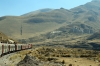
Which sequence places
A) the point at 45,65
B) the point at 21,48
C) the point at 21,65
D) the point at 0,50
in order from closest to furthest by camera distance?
1. the point at 21,65
2. the point at 45,65
3. the point at 0,50
4. the point at 21,48

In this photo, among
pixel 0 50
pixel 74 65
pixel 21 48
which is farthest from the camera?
pixel 21 48

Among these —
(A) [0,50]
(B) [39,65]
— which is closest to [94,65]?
(B) [39,65]

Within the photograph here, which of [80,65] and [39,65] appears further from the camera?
[80,65]

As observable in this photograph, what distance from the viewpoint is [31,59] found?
108 ft

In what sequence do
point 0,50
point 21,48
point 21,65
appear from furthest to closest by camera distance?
1. point 21,48
2. point 0,50
3. point 21,65

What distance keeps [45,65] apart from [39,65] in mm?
1386

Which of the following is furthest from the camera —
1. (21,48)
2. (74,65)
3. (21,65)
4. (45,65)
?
(21,48)

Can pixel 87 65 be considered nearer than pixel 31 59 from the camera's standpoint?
No

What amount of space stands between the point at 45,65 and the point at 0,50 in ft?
39.9

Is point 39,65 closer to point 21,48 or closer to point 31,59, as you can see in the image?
point 31,59

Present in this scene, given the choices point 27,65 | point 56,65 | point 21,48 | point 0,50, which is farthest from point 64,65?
point 21,48

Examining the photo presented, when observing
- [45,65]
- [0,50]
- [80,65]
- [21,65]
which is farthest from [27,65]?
[0,50]

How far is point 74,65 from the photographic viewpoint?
3581 centimetres

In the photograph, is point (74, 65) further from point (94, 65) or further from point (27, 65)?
point (27, 65)
